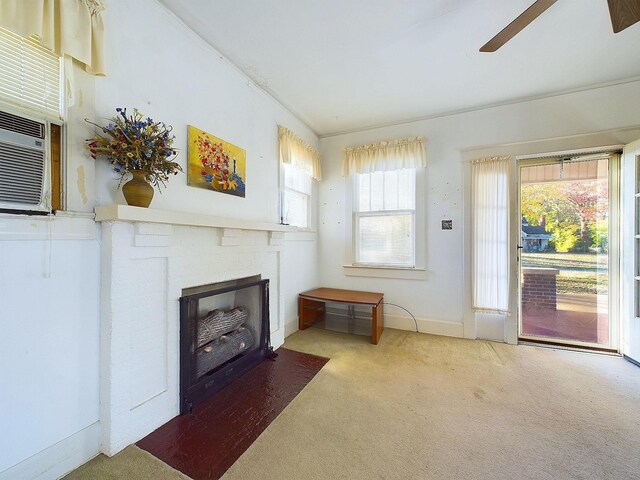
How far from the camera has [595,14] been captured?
178 cm

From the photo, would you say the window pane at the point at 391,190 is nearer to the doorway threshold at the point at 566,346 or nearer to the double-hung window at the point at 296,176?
the double-hung window at the point at 296,176

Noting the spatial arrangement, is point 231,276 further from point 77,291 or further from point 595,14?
point 595,14

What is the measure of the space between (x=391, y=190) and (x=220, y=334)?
2.68m

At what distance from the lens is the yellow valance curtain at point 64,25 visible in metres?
1.10

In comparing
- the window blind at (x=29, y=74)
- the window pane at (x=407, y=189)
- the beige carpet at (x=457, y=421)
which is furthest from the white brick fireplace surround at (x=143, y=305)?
the window pane at (x=407, y=189)

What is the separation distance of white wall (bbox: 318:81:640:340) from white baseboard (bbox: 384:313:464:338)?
0.01 m

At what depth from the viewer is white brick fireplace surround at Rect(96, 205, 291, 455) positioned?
1.38 m

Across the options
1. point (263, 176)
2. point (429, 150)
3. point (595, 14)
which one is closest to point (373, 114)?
point (429, 150)

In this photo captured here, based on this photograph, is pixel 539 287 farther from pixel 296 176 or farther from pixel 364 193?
pixel 296 176

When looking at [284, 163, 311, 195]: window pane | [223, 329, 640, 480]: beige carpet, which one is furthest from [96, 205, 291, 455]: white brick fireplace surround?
[284, 163, 311, 195]: window pane

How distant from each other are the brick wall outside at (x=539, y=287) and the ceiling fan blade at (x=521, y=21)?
2510mm

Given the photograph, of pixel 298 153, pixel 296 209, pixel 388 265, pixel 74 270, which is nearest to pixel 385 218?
pixel 388 265

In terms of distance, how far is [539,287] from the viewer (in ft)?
9.86

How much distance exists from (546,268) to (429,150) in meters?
1.93
